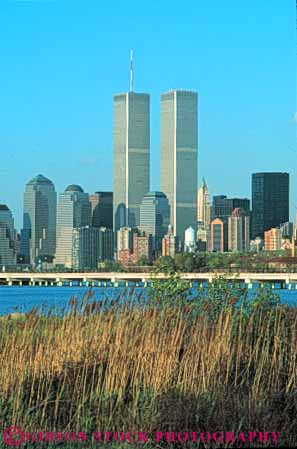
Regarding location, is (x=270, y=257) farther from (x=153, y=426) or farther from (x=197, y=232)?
(x=153, y=426)

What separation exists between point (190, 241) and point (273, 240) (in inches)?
688

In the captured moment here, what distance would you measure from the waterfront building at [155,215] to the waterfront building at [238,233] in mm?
12542

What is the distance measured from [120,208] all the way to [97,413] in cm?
17323

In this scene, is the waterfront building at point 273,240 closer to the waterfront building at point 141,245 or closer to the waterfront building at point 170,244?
the waterfront building at point 170,244

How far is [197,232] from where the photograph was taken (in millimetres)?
164250

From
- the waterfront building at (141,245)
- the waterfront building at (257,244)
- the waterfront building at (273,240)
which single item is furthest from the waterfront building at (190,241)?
the waterfront building at (273,240)

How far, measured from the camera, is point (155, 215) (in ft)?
552

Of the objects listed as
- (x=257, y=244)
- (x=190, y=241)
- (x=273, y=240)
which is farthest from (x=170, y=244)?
(x=273, y=240)

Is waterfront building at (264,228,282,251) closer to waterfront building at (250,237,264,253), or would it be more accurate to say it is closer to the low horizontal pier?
waterfront building at (250,237,264,253)

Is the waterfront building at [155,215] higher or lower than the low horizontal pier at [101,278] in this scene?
higher

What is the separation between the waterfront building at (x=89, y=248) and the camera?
146m

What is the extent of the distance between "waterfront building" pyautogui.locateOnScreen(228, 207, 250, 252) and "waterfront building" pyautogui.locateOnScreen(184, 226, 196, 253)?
18.3 feet

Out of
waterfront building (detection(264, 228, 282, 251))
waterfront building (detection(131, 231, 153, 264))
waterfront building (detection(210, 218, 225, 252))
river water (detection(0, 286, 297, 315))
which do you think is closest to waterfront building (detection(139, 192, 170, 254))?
waterfront building (detection(131, 231, 153, 264))

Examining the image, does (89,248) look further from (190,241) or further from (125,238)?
(190,241)
